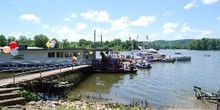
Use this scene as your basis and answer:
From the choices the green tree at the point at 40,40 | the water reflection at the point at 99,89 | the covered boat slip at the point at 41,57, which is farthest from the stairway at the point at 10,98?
the green tree at the point at 40,40

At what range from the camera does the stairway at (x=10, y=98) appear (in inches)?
672

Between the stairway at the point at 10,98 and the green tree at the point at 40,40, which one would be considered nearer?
the stairway at the point at 10,98

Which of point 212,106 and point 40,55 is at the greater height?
point 40,55

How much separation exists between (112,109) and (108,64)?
95.5 ft

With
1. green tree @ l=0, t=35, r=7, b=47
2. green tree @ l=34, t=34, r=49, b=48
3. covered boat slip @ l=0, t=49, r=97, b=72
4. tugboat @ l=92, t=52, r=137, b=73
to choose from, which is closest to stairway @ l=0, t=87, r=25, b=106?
covered boat slip @ l=0, t=49, r=97, b=72

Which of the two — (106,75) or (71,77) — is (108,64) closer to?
(106,75)

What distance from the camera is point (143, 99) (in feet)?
89.4

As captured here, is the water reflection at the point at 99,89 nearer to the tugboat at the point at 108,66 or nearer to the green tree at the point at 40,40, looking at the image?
the tugboat at the point at 108,66

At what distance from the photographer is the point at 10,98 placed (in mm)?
18094

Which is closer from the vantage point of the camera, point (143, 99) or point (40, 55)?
point (143, 99)

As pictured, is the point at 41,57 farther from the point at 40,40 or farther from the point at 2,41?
the point at 40,40

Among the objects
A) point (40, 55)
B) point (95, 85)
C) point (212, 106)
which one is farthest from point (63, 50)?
point (212, 106)

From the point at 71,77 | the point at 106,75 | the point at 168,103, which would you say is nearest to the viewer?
the point at 168,103

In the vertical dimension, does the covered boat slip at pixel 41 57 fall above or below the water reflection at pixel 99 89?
above
